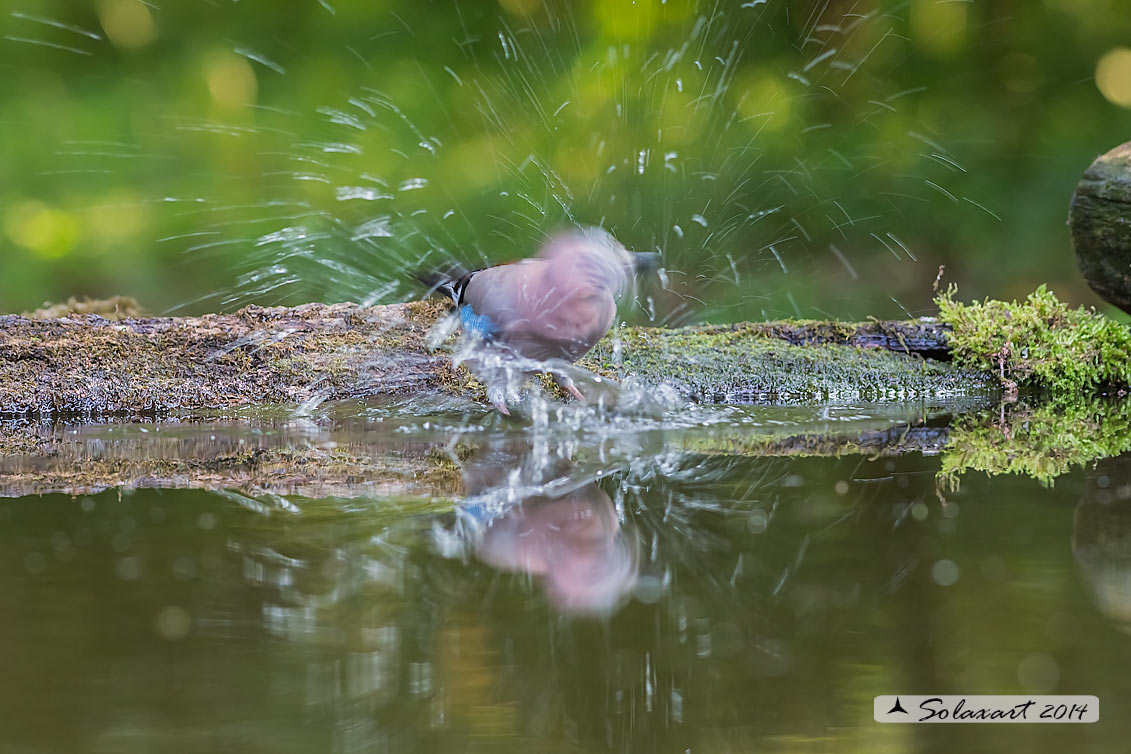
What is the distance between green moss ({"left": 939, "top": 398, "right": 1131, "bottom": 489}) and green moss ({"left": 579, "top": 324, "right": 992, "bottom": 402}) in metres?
0.37

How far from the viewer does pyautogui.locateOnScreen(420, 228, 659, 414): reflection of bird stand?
3.01 meters

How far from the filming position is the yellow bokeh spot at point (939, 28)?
253 inches

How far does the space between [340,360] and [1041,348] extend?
252 centimetres

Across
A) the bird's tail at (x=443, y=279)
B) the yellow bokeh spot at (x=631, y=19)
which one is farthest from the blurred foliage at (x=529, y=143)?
the bird's tail at (x=443, y=279)

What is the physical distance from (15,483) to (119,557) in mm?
802

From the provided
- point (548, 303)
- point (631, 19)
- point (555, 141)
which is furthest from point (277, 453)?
point (631, 19)

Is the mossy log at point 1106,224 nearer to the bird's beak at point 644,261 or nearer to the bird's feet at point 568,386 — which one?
the bird's beak at point 644,261

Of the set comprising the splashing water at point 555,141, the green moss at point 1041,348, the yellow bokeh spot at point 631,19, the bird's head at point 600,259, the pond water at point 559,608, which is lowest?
the pond water at point 559,608

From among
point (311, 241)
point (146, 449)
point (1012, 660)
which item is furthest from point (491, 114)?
point (1012, 660)

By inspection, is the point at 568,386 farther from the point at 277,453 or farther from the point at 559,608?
the point at 559,608

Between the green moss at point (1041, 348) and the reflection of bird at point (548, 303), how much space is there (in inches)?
54.9

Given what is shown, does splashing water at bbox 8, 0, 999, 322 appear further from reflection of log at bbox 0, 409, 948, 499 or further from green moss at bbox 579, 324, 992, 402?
reflection of log at bbox 0, 409, 948, 499

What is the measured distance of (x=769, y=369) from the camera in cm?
380

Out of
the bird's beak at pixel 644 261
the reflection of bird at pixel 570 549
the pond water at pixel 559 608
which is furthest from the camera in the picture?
the bird's beak at pixel 644 261
